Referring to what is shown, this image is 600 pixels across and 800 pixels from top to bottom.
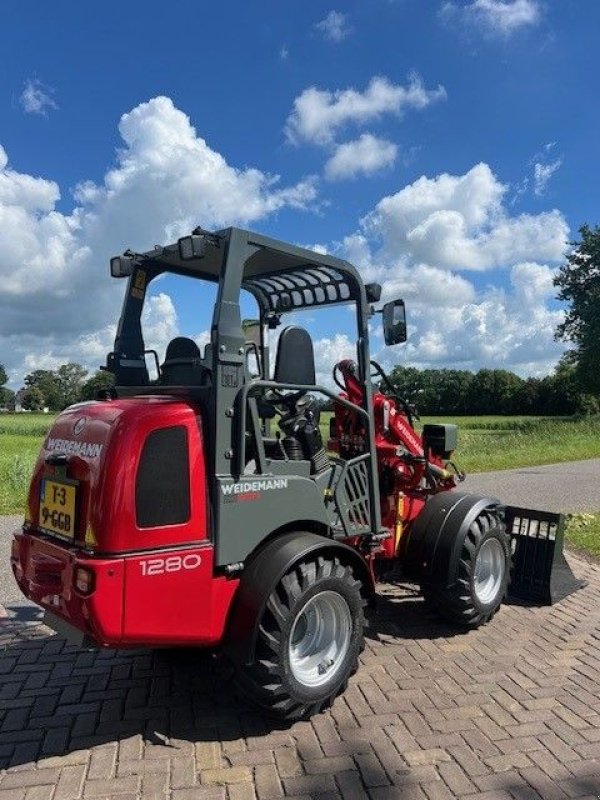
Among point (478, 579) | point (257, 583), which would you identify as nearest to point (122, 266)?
point (257, 583)

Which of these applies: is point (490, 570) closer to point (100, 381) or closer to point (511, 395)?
point (100, 381)

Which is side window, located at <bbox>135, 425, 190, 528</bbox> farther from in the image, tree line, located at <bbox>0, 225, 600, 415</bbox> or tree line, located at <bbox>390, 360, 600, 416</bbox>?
tree line, located at <bbox>390, 360, 600, 416</bbox>

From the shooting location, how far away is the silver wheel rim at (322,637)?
149 inches

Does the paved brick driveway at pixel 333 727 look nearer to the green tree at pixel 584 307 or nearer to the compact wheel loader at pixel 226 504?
the compact wheel loader at pixel 226 504

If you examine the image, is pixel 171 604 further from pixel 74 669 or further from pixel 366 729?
pixel 74 669

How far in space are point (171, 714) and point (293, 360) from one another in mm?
2121

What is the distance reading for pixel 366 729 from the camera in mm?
3541

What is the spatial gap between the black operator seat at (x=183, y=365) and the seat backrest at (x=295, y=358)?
17.9 inches

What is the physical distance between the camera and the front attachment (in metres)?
5.71

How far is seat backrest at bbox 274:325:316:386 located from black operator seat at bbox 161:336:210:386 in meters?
0.45

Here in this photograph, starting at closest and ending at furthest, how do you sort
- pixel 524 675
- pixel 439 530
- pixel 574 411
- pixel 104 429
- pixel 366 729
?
pixel 104 429 → pixel 366 729 → pixel 524 675 → pixel 439 530 → pixel 574 411

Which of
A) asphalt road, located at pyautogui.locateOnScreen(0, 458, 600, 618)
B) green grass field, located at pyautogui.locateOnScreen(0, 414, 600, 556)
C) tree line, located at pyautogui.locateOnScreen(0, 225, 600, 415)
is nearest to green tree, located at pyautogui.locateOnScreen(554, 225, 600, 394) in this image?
tree line, located at pyautogui.locateOnScreen(0, 225, 600, 415)

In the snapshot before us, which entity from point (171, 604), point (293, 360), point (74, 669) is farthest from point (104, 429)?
point (74, 669)

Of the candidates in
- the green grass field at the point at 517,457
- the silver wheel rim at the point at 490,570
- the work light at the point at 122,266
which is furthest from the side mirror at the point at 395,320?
the silver wheel rim at the point at 490,570
